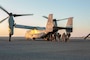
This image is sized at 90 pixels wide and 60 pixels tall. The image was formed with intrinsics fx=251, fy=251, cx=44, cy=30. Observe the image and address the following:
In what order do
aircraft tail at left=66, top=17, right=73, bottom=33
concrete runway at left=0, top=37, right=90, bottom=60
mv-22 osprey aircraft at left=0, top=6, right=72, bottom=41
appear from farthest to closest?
aircraft tail at left=66, top=17, right=73, bottom=33 < mv-22 osprey aircraft at left=0, top=6, right=72, bottom=41 < concrete runway at left=0, top=37, right=90, bottom=60

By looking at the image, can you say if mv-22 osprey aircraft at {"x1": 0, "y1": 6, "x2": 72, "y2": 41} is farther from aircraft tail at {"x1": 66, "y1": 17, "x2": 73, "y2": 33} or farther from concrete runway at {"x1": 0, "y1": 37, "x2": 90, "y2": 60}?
concrete runway at {"x1": 0, "y1": 37, "x2": 90, "y2": 60}

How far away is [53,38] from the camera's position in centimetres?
6994

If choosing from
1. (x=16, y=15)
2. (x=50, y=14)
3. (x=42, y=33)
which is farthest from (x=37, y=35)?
(x=16, y=15)

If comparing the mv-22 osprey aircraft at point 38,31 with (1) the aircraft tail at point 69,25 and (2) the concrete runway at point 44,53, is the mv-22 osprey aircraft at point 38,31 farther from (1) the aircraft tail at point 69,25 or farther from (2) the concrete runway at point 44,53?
(2) the concrete runway at point 44,53

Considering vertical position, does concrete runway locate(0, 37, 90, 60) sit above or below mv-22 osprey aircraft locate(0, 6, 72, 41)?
below

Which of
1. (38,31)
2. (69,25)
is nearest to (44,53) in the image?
(69,25)

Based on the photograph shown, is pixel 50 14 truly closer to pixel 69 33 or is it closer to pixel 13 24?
pixel 69 33

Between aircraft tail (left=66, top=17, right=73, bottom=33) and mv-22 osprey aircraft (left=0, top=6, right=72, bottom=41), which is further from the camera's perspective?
aircraft tail (left=66, top=17, right=73, bottom=33)

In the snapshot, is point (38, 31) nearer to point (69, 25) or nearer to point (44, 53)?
point (69, 25)

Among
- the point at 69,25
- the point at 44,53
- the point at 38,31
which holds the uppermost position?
the point at 69,25

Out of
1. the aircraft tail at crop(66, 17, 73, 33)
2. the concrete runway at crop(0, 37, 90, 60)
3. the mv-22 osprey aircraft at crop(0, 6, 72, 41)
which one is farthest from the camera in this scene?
the aircraft tail at crop(66, 17, 73, 33)

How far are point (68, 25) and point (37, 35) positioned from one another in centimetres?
1041

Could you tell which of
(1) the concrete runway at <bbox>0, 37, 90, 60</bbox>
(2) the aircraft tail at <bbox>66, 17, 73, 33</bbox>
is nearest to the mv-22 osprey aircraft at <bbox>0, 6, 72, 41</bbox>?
(2) the aircraft tail at <bbox>66, 17, 73, 33</bbox>

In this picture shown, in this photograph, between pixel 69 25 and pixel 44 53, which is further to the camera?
pixel 69 25
